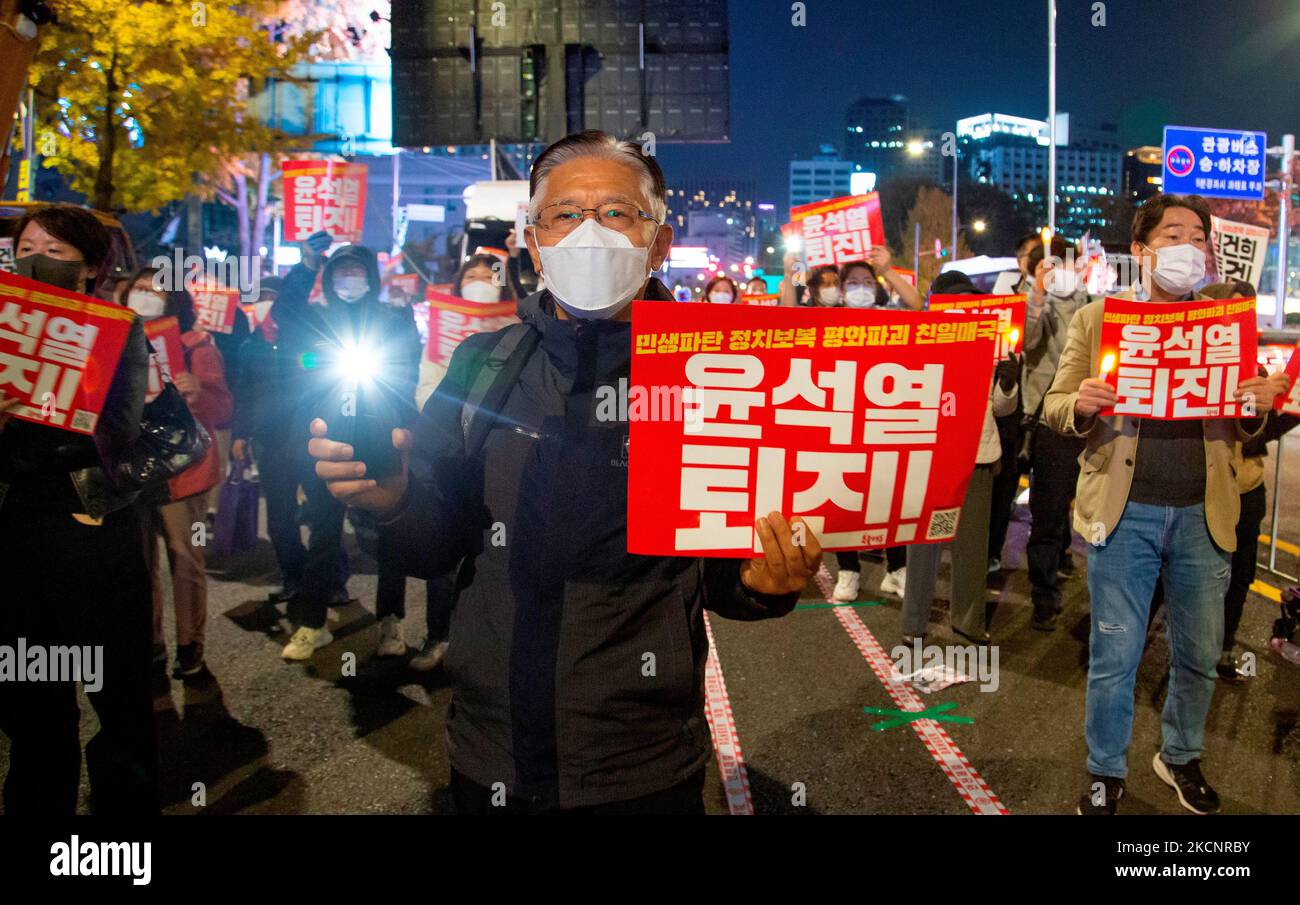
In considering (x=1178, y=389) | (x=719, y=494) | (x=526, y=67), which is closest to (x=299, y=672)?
(x=719, y=494)

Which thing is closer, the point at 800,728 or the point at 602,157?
the point at 602,157

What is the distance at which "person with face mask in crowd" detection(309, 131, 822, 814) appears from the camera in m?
1.86

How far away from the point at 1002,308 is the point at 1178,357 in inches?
91.7

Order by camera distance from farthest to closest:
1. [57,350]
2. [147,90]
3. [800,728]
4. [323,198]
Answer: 1. [147,90]
2. [323,198]
3. [800,728]
4. [57,350]

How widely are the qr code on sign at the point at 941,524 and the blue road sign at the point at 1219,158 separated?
15.6 meters

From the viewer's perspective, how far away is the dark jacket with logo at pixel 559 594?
73.3 inches

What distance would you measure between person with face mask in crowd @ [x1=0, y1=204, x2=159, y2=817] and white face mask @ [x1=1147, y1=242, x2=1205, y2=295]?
3783 mm

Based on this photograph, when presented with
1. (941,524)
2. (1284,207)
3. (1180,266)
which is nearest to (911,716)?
(1180,266)

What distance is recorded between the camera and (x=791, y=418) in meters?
1.83

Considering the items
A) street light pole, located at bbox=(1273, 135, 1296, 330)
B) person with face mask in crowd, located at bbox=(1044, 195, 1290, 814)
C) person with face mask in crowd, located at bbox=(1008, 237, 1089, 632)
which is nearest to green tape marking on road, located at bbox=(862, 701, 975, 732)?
person with face mask in crowd, located at bbox=(1044, 195, 1290, 814)

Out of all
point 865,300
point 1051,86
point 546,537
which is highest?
point 1051,86

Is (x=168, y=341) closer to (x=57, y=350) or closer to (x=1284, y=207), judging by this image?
(x=57, y=350)

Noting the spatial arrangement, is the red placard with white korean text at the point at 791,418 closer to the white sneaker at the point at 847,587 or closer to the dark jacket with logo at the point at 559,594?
the dark jacket with logo at the point at 559,594

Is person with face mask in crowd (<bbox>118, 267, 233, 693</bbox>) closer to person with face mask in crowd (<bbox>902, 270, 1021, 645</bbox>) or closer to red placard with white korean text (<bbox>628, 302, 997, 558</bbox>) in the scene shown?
red placard with white korean text (<bbox>628, 302, 997, 558</bbox>)
